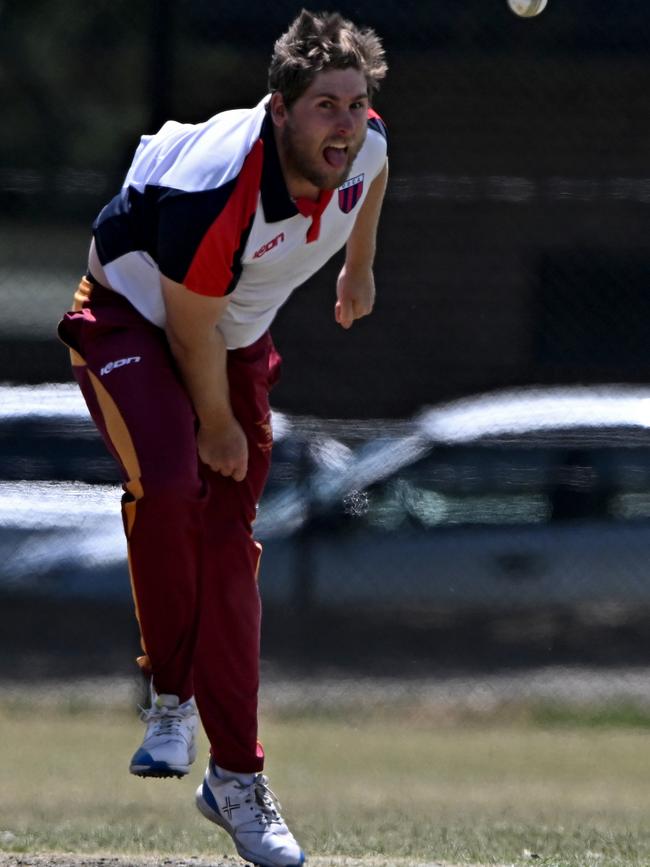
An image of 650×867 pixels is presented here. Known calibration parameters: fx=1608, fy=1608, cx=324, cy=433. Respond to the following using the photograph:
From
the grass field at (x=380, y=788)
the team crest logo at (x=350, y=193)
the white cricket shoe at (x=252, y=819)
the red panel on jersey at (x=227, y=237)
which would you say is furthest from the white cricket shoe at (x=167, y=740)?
the team crest logo at (x=350, y=193)

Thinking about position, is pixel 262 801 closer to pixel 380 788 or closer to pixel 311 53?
pixel 380 788

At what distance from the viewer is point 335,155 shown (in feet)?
11.1

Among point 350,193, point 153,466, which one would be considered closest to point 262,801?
point 153,466

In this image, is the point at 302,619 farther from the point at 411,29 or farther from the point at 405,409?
the point at 411,29

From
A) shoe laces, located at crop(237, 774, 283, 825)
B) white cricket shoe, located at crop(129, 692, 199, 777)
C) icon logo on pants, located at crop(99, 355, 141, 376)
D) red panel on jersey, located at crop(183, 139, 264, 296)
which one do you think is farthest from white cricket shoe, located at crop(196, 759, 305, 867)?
red panel on jersey, located at crop(183, 139, 264, 296)

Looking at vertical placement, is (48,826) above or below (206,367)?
below

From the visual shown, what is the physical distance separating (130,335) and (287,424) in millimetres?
2039

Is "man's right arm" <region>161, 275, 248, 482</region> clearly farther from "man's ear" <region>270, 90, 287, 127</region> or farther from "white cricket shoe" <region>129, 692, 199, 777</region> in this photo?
"white cricket shoe" <region>129, 692, 199, 777</region>

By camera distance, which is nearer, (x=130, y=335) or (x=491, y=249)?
(x=130, y=335)

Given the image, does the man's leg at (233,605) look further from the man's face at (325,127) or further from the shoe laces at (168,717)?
the man's face at (325,127)

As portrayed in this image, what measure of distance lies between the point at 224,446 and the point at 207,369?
196mm

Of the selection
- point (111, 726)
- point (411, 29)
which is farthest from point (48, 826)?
point (411, 29)

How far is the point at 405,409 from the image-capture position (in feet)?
18.2

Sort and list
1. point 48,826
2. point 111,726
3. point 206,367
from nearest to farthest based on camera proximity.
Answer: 1. point 206,367
2. point 48,826
3. point 111,726
